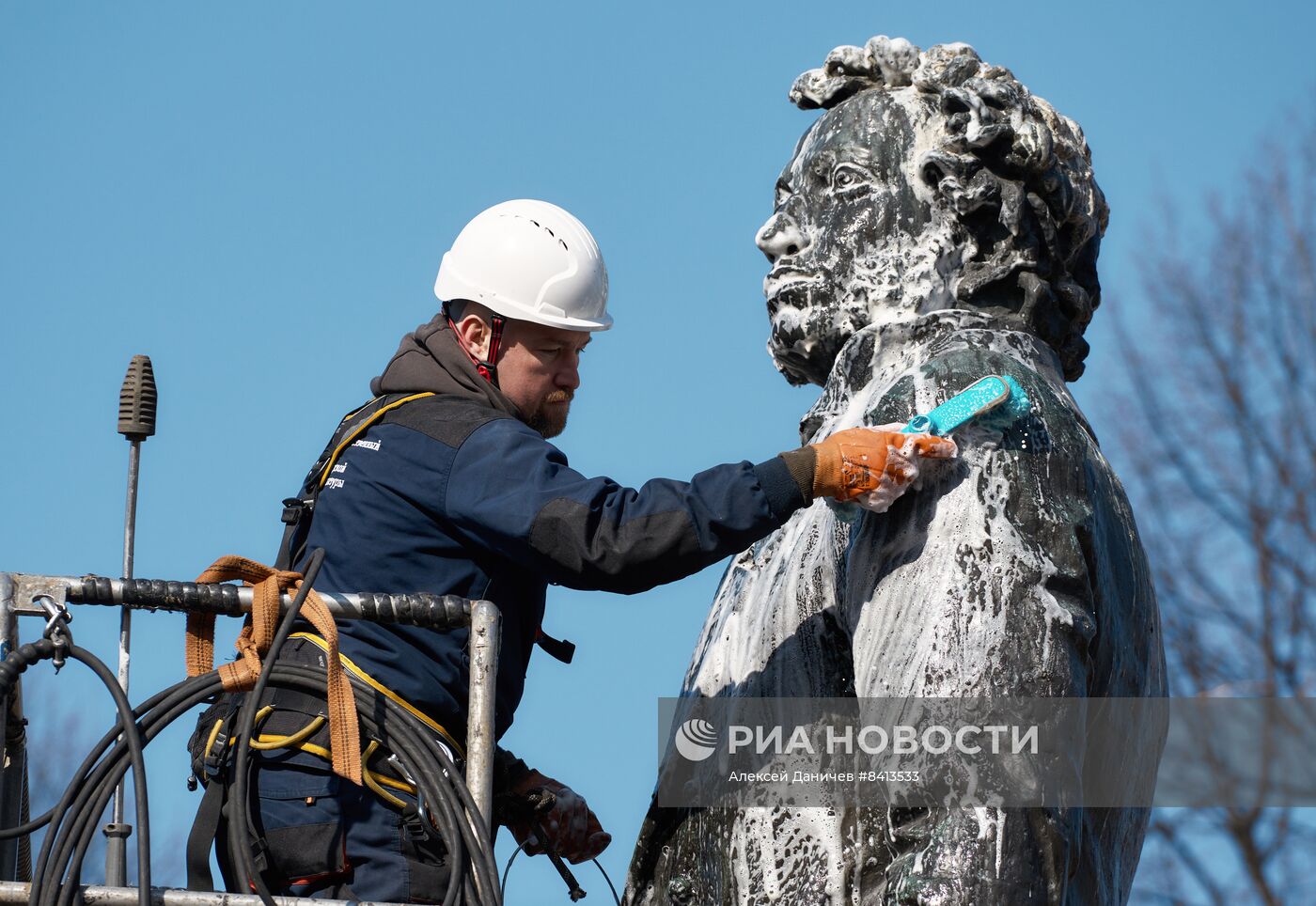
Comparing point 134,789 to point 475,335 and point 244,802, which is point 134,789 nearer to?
point 244,802

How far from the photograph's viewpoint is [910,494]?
17.9 ft

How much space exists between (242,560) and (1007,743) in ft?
5.77

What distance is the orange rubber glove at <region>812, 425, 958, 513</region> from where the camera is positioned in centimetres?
530

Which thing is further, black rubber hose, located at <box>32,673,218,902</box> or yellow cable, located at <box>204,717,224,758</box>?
yellow cable, located at <box>204,717,224,758</box>

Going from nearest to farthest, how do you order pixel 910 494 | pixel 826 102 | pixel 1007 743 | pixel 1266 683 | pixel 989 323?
pixel 1007 743 → pixel 910 494 → pixel 989 323 → pixel 826 102 → pixel 1266 683

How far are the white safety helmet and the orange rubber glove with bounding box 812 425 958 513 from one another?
100 cm

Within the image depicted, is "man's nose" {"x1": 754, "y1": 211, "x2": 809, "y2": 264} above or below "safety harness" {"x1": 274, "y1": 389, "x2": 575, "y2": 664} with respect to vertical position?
above

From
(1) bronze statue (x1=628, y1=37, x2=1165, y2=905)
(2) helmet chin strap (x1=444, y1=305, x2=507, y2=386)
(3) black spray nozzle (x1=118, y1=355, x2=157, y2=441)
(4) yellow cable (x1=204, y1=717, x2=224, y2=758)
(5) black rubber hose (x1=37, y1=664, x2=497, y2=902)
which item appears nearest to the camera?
(5) black rubber hose (x1=37, y1=664, x2=497, y2=902)

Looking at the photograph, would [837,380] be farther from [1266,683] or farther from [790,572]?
[1266,683]

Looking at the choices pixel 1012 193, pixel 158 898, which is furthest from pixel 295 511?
pixel 1012 193

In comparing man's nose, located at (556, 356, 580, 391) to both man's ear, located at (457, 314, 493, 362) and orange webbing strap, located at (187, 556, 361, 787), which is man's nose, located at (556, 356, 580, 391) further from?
orange webbing strap, located at (187, 556, 361, 787)

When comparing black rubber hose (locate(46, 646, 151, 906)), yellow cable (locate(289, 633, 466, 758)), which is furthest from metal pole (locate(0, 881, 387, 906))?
yellow cable (locate(289, 633, 466, 758))

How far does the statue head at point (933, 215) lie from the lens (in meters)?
5.94

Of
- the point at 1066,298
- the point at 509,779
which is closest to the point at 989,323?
the point at 1066,298
